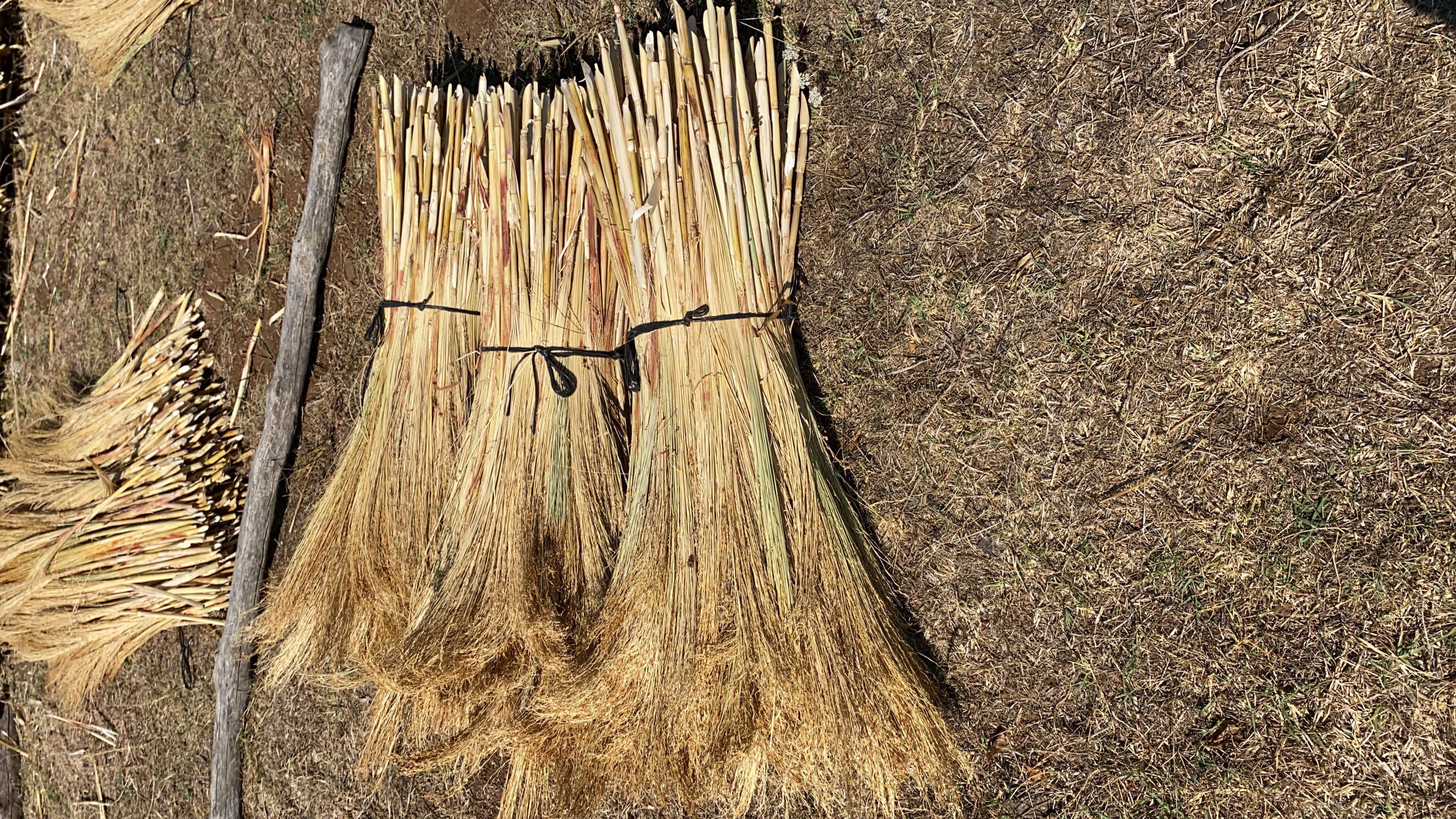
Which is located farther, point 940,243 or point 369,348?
point 369,348

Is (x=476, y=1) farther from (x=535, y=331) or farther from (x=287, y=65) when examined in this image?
(x=535, y=331)

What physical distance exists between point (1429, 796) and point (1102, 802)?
0.61 m

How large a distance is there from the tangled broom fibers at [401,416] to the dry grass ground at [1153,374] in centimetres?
54

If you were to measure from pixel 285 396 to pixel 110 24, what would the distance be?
1.54 m

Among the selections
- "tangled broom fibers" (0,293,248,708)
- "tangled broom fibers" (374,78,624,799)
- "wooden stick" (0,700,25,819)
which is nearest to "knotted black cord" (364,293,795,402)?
"tangled broom fibers" (374,78,624,799)

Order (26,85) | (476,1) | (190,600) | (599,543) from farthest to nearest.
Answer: (26,85) → (190,600) → (476,1) → (599,543)

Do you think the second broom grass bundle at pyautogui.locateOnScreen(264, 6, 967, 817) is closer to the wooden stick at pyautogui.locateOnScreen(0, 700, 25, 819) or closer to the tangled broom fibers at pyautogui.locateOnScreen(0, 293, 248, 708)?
the tangled broom fibers at pyautogui.locateOnScreen(0, 293, 248, 708)

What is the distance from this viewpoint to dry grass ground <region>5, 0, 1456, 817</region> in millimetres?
1881

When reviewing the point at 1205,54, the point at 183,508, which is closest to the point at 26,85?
the point at 183,508

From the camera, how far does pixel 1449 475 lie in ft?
6.05

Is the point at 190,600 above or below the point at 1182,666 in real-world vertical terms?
above

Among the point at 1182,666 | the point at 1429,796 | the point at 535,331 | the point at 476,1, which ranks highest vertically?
the point at 476,1

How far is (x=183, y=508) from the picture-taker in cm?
291

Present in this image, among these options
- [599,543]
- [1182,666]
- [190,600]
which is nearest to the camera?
[1182,666]
